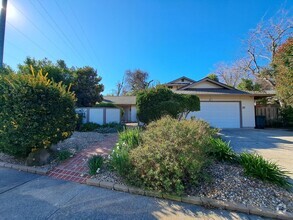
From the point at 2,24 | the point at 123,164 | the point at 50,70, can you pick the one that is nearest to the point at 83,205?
the point at 123,164

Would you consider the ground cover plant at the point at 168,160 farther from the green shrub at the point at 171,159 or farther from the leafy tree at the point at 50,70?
the leafy tree at the point at 50,70

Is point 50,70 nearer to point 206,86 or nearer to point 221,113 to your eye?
point 206,86

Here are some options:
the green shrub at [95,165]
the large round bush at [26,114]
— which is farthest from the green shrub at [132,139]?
the large round bush at [26,114]

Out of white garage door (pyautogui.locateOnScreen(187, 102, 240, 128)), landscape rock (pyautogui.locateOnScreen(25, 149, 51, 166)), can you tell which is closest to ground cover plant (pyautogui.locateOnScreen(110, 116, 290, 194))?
landscape rock (pyautogui.locateOnScreen(25, 149, 51, 166))

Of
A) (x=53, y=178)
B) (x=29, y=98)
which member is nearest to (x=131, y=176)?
(x=53, y=178)

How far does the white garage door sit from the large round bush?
11.9 m

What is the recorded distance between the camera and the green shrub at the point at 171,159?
3.39 m

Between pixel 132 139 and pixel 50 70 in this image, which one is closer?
pixel 132 139

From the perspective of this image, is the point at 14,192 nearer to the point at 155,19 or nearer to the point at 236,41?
the point at 155,19

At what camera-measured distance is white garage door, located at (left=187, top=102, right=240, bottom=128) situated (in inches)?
575

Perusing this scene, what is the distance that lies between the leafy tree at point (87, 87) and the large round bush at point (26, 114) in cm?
992

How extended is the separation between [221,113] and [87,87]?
11.8 meters

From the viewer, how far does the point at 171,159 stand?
347 centimetres

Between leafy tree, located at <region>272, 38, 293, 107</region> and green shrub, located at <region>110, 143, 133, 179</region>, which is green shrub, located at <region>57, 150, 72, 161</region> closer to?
green shrub, located at <region>110, 143, 133, 179</region>
